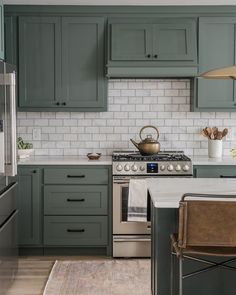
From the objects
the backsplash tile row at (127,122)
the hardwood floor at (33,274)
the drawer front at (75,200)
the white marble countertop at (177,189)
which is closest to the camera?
the white marble countertop at (177,189)

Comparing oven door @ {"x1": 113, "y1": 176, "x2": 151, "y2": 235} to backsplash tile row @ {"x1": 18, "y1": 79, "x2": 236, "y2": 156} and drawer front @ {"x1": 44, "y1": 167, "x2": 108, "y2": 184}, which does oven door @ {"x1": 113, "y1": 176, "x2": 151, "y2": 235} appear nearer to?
drawer front @ {"x1": 44, "y1": 167, "x2": 108, "y2": 184}

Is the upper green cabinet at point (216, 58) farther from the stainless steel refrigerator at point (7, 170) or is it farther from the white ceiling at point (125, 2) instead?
the stainless steel refrigerator at point (7, 170)

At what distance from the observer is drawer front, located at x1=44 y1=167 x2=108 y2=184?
190 inches

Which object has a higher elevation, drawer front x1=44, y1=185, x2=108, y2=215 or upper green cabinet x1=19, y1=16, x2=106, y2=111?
upper green cabinet x1=19, y1=16, x2=106, y2=111

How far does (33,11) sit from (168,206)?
10.1 feet

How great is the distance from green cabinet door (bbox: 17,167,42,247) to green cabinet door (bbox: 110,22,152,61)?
1.51 meters

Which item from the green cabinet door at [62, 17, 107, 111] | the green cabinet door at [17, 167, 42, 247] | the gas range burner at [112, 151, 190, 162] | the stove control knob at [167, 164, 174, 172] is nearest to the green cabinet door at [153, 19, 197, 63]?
the green cabinet door at [62, 17, 107, 111]

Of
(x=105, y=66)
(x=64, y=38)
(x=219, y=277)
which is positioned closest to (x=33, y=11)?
(x=64, y=38)

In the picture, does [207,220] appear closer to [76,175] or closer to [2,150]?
[2,150]

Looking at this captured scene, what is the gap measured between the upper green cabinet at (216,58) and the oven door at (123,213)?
4.02ft

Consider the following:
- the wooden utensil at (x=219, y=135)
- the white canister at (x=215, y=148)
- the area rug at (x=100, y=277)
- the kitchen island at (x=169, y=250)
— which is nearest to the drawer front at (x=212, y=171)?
the white canister at (x=215, y=148)

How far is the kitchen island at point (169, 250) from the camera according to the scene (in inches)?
115

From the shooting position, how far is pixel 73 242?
4.93 meters

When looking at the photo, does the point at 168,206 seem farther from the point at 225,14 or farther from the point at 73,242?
the point at 225,14
